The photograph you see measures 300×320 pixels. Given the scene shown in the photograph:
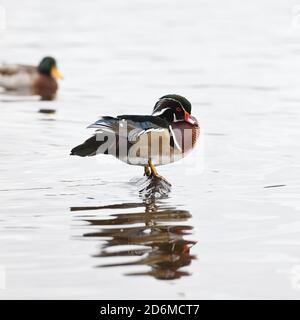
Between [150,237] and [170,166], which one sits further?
[170,166]

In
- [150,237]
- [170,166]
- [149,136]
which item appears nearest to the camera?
[150,237]

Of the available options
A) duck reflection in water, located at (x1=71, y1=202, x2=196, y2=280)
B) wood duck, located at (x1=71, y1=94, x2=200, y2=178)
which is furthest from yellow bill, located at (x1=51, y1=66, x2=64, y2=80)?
duck reflection in water, located at (x1=71, y1=202, x2=196, y2=280)

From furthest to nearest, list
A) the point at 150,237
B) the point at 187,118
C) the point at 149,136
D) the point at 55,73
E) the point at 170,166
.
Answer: the point at 55,73
the point at 170,166
the point at 187,118
the point at 149,136
the point at 150,237

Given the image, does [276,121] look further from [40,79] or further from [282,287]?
[282,287]

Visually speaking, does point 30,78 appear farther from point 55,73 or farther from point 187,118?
point 187,118

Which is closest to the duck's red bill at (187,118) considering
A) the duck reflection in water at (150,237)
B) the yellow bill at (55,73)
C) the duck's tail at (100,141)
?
the duck's tail at (100,141)

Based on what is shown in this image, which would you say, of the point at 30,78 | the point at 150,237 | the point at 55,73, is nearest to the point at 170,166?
the point at 150,237

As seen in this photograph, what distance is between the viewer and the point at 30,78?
64.0ft

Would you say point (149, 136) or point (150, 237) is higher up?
point (149, 136)

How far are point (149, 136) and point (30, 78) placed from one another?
396 inches

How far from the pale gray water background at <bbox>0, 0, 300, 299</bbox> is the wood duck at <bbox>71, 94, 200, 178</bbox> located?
18.0 inches

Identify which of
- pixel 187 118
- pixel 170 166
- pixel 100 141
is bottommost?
pixel 170 166

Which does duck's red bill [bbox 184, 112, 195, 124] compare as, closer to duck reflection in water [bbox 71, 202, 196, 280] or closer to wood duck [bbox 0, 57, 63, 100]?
duck reflection in water [bbox 71, 202, 196, 280]
